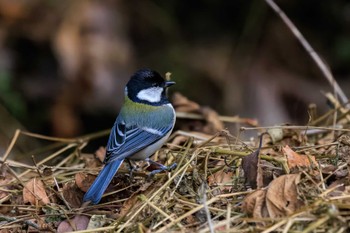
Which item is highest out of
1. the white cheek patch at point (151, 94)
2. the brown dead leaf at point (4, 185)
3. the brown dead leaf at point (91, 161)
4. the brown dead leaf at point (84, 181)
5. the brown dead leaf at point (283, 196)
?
the white cheek patch at point (151, 94)

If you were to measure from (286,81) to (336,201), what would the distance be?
3.90 metres

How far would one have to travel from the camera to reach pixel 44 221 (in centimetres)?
283

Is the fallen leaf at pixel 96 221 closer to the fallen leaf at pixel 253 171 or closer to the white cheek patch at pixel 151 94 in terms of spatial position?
the fallen leaf at pixel 253 171

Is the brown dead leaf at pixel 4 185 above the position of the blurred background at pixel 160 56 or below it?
below

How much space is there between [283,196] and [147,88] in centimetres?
131

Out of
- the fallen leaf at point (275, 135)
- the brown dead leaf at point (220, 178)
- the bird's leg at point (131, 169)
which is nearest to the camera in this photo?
the brown dead leaf at point (220, 178)

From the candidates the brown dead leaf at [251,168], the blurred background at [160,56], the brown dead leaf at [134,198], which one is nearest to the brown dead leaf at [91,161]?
the brown dead leaf at [134,198]

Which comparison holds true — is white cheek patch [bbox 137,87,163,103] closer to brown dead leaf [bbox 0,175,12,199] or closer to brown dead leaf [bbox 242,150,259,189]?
brown dead leaf [bbox 0,175,12,199]

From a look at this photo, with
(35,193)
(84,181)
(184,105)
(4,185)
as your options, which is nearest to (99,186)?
(84,181)

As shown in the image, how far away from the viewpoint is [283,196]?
96.3 inches

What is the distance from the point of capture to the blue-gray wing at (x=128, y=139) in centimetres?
315

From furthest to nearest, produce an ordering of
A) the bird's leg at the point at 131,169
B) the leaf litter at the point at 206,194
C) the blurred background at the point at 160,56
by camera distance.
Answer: the blurred background at the point at 160,56
the bird's leg at the point at 131,169
the leaf litter at the point at 206,194

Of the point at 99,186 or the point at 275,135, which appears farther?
the point at 275,135

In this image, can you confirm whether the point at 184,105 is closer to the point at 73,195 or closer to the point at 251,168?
the point at 73,195
